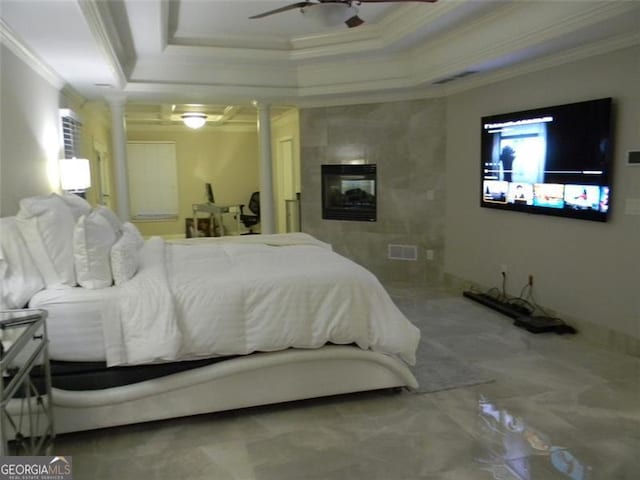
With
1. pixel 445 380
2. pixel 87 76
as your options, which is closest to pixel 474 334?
pixel 445 380

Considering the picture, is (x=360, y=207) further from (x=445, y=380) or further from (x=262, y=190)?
(x=445, y=380)

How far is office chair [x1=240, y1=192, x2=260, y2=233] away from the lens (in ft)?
34.8

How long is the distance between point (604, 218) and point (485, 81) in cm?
204

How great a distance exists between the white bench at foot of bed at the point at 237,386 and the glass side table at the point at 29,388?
108 millimetres

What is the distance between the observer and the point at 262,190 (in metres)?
6.62

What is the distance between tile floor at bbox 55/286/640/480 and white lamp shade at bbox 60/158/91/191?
2.49 meters

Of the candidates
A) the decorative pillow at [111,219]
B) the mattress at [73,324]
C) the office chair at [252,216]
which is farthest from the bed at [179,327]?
the office chair at [252,216]

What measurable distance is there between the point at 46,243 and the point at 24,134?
1.36 m

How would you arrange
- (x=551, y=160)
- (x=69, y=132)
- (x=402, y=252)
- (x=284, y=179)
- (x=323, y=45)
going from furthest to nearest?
(x=284, y=179) < (x=402, y=252) < (x=323, y=45) < (x=69, y=132) < (x=551, y=160)

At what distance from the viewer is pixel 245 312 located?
108 inches

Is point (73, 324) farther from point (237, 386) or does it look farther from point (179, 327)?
point (237, 386)

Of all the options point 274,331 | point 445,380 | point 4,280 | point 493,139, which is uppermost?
point 493,139

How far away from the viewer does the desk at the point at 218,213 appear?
9655 mm

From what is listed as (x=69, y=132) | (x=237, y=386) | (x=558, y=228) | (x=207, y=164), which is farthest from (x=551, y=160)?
(x=207, y=164)
